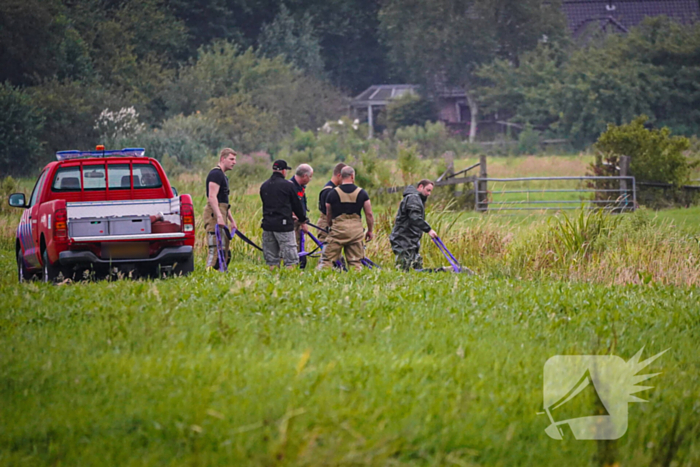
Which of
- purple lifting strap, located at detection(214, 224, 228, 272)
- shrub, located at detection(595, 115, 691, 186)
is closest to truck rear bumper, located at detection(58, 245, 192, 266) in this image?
purple lifting strap, located at detection(214, 224, 228, 272)

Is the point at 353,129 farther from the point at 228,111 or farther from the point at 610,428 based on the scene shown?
the point at 610,428

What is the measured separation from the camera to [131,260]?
10.1 meters

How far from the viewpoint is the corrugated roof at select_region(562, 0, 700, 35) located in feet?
227

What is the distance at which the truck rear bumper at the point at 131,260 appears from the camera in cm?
979

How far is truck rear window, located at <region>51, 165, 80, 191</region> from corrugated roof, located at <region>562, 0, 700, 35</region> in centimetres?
6303

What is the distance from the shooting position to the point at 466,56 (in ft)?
209

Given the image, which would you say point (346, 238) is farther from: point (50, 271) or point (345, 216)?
point (50, 271)

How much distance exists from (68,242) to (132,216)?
2.51 ft

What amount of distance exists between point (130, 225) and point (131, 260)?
41 cm

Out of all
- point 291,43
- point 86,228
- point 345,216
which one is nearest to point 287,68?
Result: point 291,43

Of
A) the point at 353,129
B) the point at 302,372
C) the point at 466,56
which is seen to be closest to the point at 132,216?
the point at 302,372

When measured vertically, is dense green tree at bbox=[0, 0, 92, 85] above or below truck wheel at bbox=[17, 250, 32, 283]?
above

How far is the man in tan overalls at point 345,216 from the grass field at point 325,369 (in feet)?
3.61

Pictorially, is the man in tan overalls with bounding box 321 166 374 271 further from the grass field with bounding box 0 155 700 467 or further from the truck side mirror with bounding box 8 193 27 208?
the truck side mirror with bounding box 8 193 27 208
